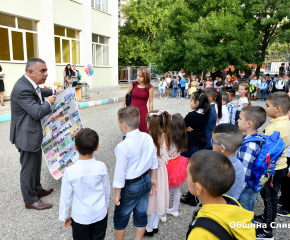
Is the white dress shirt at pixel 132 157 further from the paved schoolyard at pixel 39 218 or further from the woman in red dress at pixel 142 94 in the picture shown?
the woman in red dress at pixel 142 94

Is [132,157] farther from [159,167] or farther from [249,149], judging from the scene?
[249,149]

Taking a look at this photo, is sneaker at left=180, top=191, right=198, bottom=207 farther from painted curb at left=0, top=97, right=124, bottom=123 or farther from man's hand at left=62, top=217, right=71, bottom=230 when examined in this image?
painted curb at left=0, top=97, right=124, bottom=123

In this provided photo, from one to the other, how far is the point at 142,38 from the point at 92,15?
14.9m

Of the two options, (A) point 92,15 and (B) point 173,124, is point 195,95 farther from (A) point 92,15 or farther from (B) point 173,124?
(A) point 92,15

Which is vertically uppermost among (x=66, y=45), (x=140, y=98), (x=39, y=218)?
(x=66, y=45)

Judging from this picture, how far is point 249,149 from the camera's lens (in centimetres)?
235

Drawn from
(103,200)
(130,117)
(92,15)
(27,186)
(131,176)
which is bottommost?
(27,186)

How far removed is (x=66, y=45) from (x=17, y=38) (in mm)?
3456

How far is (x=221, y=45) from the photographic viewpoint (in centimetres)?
1653

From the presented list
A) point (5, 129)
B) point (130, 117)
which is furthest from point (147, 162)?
point (5, 129)

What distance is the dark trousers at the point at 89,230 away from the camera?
2047 mm

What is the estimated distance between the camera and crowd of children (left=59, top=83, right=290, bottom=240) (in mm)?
1392

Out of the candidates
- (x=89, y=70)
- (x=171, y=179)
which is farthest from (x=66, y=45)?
(x=171, y=179)

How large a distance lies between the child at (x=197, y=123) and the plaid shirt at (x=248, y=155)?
1.10 m
